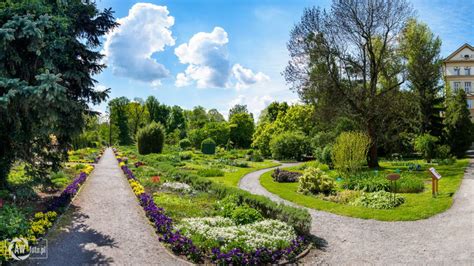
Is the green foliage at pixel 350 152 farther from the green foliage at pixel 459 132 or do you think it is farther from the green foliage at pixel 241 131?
the green foliage at pixel 241 131

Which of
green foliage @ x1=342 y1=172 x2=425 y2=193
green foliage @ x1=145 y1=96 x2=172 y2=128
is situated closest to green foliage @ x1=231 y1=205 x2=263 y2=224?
green foliage @ x1=342 y1=172 x2=425 y2=193

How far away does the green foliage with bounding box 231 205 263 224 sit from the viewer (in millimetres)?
9227

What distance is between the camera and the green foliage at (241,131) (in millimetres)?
57750

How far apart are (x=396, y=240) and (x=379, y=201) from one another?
12.3ft

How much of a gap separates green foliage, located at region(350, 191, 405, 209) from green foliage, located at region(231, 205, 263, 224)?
4.78 m

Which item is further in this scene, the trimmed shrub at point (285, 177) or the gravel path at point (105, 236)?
the trimmed shrub at point (285, 177)

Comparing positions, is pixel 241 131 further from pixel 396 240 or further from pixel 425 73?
pixel 396 240

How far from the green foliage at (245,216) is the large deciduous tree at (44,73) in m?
5.37

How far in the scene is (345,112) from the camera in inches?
905

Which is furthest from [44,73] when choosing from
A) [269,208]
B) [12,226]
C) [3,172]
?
[269,208]

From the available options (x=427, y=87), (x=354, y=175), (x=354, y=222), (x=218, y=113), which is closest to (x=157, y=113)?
(x=218, y=113)

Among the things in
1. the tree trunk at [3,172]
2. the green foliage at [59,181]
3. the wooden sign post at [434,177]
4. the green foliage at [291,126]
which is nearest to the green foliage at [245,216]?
the wooden sign post at [434,177]

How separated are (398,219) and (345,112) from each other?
A: 1366 centimetres

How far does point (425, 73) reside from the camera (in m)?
29.9
